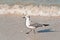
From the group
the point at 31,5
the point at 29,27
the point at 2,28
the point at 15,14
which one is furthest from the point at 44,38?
the point at 31,5

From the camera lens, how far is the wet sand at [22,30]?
10.4 meters

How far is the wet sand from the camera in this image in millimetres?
10406

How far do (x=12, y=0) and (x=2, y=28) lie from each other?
735cm

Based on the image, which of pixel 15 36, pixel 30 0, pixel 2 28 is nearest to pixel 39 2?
pixel 30 0

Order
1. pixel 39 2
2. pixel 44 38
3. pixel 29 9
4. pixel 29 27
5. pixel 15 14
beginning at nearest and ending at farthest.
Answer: pixel 44 38 → pixel 29 27 → pixel 15 14 → pixel 29 9 → pixel 39 2

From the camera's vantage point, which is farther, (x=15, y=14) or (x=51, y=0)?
(x=51, y=0)

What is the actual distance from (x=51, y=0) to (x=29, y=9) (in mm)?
3170

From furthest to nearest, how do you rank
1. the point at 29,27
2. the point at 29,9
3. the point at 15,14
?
the point at 29,9
the point at 15,14
the point at 29,27

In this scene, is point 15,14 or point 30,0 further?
point 30,0

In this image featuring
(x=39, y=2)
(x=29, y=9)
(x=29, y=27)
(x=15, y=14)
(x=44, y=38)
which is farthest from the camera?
(x=39, y=2)

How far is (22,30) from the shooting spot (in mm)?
11539

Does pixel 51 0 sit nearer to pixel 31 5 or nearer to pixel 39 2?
pixel 39 2

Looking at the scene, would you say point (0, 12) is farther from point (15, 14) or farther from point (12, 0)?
point (12, 0)

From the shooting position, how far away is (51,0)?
63.9ft
